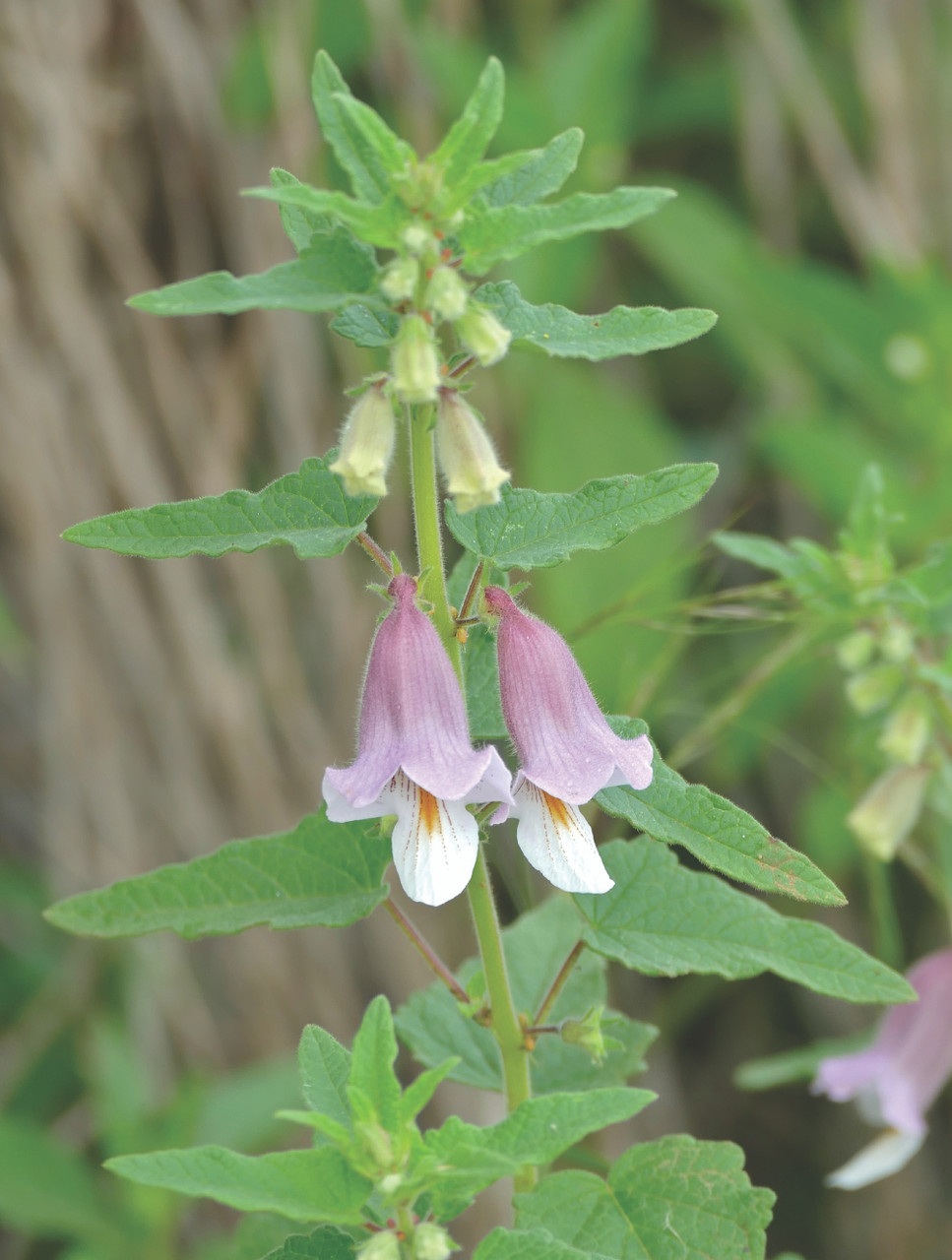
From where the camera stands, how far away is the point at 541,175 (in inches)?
43.1

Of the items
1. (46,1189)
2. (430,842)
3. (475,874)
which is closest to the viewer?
(430,842)

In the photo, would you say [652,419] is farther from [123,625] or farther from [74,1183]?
[74,1183]

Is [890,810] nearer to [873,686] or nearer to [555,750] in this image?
[873,686]

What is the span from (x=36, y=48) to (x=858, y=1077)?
8.41 feet

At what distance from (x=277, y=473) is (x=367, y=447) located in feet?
6.81

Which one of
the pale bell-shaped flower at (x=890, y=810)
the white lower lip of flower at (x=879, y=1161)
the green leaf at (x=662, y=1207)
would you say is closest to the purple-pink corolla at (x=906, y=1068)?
the white lower lip of flower at (x=879, y=1161)

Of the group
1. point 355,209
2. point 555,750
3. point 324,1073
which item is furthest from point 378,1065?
point 355,209

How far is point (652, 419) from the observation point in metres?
3.24

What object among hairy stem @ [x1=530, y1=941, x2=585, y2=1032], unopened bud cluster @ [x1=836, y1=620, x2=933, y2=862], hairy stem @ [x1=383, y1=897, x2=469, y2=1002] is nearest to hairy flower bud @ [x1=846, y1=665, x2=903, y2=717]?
unopened bud cluster @ [x1=836, y1=620, x2=933, y2=862]

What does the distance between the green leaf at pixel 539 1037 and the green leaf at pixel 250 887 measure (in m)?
0.22

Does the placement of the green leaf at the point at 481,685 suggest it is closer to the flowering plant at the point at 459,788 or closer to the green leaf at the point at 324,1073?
the flowering plant at the point at 459,788

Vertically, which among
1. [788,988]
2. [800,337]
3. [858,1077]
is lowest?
[788,988]

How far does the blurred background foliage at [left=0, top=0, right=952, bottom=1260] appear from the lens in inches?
108

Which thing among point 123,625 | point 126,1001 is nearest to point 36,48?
point 123,625
